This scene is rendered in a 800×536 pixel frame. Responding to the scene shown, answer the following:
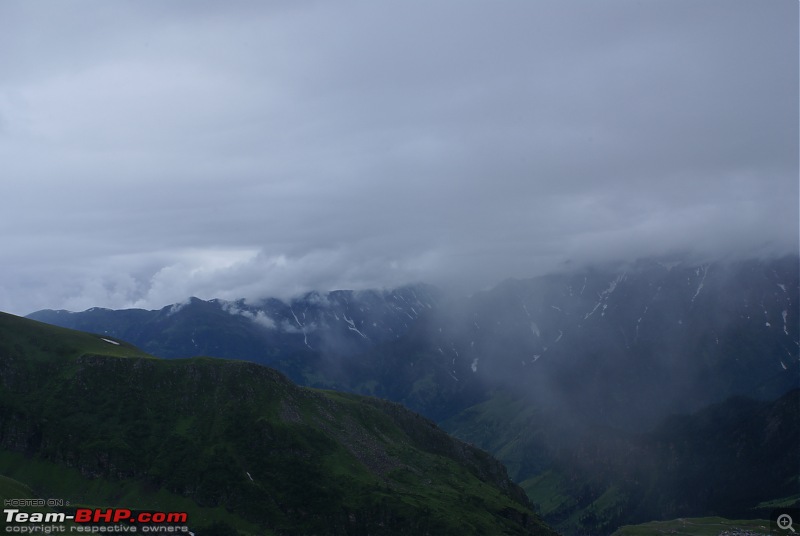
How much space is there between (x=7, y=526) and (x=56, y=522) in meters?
13.8

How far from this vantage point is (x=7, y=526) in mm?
174000

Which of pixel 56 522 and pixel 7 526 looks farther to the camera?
pixel 56 522

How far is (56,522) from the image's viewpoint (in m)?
186
